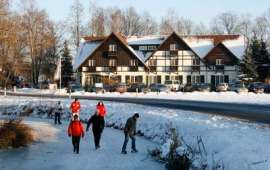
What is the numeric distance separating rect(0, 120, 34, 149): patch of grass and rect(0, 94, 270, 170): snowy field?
15.5 ft

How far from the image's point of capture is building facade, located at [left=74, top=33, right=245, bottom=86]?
292ft

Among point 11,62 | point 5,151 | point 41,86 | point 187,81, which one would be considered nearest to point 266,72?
point 187,81

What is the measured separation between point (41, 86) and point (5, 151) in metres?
55.8

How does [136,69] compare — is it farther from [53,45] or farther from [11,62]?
[11,62]

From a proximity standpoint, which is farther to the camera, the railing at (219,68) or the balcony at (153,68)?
the balcony at (153,68)

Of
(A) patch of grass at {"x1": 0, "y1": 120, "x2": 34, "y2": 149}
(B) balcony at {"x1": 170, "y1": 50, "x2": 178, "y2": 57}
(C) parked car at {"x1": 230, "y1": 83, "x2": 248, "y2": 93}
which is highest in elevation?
(B) balcony at {"x1": 170, "y1": 50, "x2": 178, "y2": 57}

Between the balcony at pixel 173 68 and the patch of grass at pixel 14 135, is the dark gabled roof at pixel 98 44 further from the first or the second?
the patch of grass at pixel 14 135

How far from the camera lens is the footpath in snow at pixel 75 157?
2008cm

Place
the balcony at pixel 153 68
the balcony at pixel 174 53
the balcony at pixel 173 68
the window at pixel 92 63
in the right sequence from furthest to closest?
the balcony at pixel 173 68 → the balcony at pixel 153 68 → the window at pixel 92 63 → the balcony at pixel 174 53

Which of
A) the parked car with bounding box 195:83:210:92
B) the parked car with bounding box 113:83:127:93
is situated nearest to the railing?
the parked car with bounding box 195:83:210:92

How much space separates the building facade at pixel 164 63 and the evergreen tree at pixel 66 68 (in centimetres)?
267

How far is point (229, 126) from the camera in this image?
2492 cm

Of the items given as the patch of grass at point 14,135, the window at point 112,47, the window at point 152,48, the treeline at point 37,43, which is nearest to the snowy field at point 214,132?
the patch of grass at point 14,135

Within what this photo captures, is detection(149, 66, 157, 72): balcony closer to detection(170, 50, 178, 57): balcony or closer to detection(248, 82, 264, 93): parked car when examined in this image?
detection(170, 50, 178, 57): balcony
